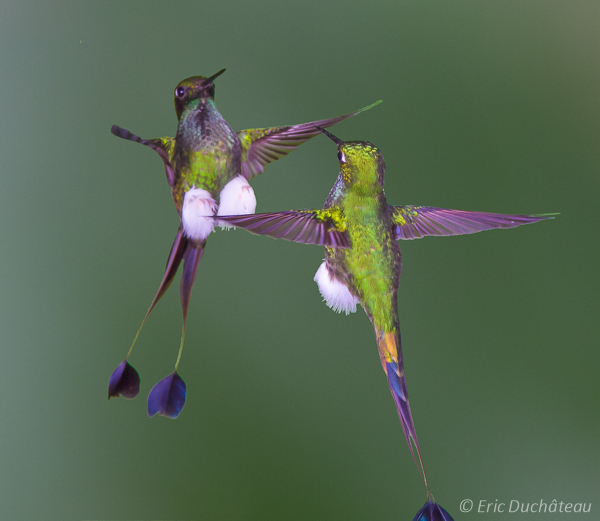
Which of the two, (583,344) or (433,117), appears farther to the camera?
(583,344)

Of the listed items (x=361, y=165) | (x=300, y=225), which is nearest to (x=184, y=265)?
(x=300, y=225)

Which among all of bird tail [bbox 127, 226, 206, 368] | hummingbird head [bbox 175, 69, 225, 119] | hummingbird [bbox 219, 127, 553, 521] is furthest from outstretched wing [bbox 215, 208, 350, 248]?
hummingbird head [bbox 175, 69, 225, 119]

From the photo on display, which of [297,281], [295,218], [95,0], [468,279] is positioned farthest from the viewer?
[468,279]

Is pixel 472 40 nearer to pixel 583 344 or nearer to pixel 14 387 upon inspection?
pixel 583 344

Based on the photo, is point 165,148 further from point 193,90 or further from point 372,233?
point 372,233

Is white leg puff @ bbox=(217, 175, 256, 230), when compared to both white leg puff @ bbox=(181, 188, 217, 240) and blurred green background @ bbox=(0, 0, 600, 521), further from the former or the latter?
blurred green background @ bbox=(0, 0, 600, 521)

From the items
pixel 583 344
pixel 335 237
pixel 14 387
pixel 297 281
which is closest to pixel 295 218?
pixel 335 237
